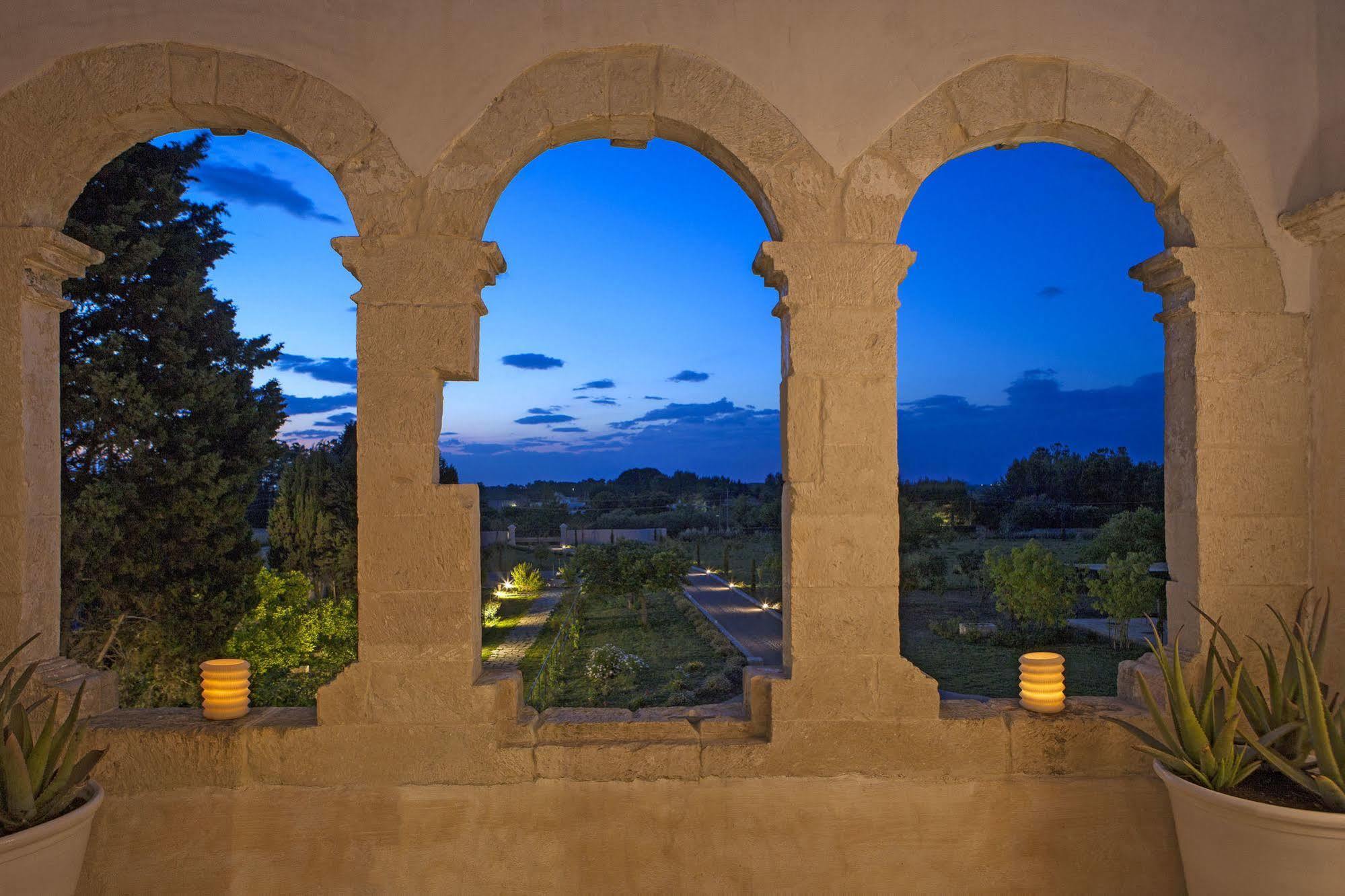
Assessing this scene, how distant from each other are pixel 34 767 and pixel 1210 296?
4310mm

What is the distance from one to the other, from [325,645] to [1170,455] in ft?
36.5

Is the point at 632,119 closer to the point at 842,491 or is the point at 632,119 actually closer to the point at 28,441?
the point at 842,491

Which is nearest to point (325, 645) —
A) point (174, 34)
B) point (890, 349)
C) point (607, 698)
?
point (607, 698)

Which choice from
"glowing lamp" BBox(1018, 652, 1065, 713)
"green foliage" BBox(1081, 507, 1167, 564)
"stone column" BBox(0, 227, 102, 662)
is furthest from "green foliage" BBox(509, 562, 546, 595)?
"glowing lamp" BBox(1018, 652, 1065, 713)

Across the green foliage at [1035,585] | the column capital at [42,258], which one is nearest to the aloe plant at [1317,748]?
the column capital at [42,258]

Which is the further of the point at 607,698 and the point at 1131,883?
the point at 607,698

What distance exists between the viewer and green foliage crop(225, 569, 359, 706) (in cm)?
967

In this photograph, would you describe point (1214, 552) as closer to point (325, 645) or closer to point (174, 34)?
point (174, 34)

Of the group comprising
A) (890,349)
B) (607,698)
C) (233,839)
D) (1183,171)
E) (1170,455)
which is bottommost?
(607,698)

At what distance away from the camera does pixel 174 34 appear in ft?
9.21

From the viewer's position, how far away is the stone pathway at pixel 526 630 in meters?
12.4

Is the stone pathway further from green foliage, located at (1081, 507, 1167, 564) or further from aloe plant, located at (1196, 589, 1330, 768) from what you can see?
green foliage, located at (1081, 507, 1167, 564)

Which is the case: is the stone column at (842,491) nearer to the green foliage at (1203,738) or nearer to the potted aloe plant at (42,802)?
the green foliage at (1203,738)

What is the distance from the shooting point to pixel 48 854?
83.7 inches
